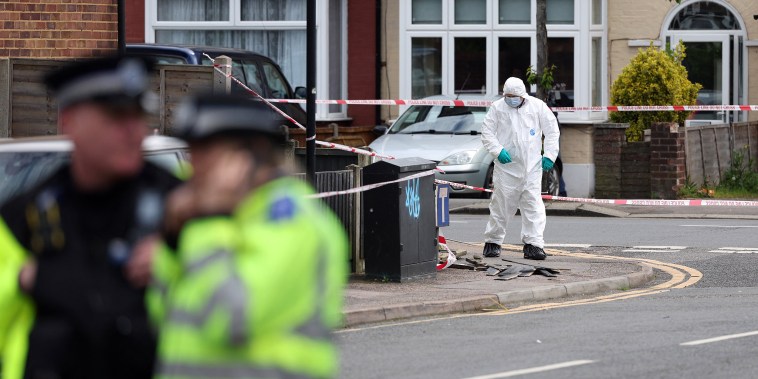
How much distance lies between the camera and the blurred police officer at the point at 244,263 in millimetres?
2773

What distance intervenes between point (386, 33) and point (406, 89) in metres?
1.10

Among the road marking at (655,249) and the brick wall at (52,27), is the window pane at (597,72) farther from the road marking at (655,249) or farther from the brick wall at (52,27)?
the brick wall at (52,27)

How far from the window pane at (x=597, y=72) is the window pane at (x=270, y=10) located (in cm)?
534

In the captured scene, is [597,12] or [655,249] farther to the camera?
[597,12]

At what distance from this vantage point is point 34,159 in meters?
6.52

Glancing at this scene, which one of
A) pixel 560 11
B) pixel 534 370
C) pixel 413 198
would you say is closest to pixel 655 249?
pixel 413 198

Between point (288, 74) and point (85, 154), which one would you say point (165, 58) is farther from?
point (85, 154)

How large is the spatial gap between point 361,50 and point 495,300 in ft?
46.8

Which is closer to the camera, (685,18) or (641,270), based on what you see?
(641,270)

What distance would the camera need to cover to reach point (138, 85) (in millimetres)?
3326

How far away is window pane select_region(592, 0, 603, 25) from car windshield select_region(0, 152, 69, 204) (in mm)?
19136

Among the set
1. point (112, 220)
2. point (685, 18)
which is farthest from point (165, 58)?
point (112, 220)

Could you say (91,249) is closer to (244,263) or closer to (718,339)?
(244,263)

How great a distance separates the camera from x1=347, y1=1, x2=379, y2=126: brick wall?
25141 millimetres
